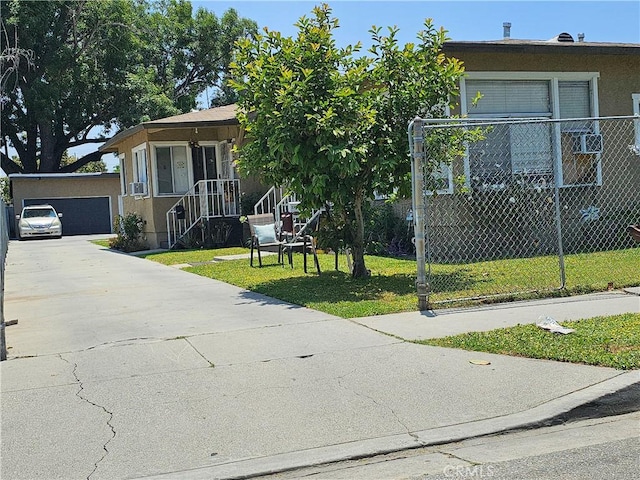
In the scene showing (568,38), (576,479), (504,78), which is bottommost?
(576,479)

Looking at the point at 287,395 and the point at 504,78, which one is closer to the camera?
the point at 287,395

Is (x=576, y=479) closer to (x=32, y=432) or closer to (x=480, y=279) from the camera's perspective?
(x=32, y=432)

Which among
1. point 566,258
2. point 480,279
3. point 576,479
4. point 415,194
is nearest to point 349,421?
point 576,479

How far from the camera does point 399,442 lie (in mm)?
4590

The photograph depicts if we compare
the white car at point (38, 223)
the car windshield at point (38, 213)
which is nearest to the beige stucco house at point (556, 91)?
the white car at point (38, 223)

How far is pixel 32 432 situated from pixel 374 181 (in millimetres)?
6457

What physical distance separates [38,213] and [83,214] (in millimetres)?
5145

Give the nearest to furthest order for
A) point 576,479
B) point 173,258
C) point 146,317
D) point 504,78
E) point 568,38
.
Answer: point 576,479, point 146,317, point 504,78, point 568,38, point 173,258

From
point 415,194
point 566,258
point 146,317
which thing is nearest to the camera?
point 415,194

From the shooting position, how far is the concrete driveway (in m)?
4.48

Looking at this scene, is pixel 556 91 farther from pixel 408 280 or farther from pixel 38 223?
pixel 38 223

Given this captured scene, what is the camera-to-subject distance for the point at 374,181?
402 inches

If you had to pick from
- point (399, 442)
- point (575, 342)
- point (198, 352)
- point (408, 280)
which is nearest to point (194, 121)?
point (408, 280)

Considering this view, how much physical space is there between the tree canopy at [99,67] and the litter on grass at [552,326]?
27.5 metres
